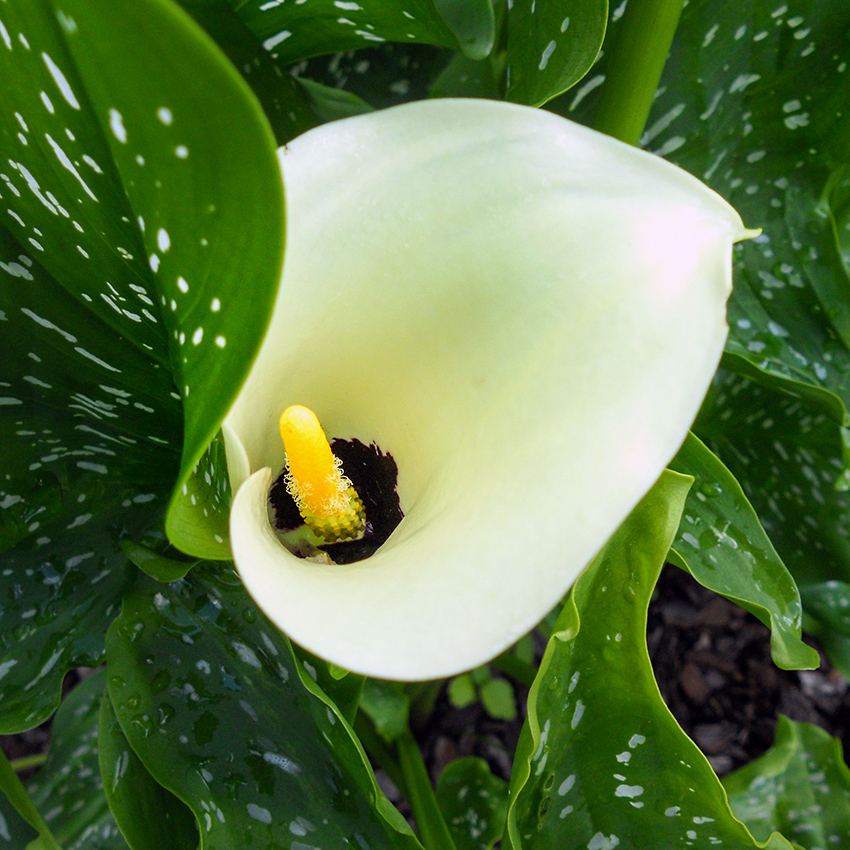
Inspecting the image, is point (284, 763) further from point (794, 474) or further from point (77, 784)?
point (794, 474)

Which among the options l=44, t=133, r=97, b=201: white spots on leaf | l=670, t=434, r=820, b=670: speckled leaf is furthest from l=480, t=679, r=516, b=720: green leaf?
l=44, t=133, r=97, b=201: white spots on leaf

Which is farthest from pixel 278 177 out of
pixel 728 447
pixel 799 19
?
pixel 728 447

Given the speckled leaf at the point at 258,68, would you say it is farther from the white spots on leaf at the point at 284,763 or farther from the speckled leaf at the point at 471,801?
the speckled leaf at the point at 471,801

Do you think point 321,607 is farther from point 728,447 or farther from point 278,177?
point 728,447

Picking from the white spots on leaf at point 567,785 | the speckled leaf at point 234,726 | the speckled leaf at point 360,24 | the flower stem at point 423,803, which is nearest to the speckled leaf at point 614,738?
the white spots on leaf at point 567,785

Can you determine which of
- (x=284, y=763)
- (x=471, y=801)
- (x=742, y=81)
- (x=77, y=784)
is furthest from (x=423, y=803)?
(x=742, y=81)
